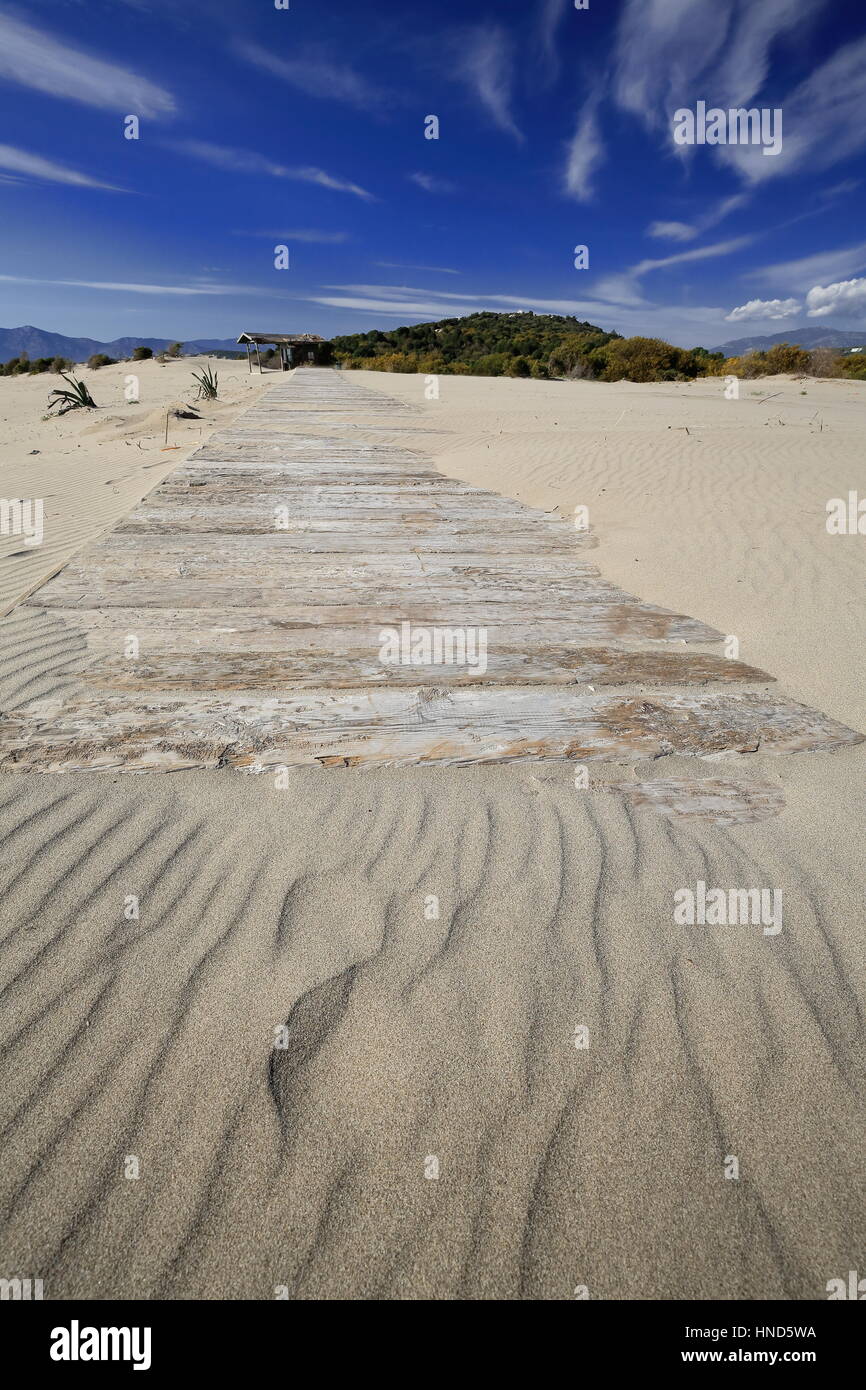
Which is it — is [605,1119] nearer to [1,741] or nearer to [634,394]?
[1,741]

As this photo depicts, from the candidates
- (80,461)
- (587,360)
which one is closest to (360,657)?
(80,461)

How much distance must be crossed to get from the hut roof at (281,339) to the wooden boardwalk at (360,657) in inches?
1376

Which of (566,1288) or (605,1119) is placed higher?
(605,1119)

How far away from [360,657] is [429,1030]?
142cm

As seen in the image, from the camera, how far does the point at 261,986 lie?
4.49ft

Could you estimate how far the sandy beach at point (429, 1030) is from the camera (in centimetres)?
102

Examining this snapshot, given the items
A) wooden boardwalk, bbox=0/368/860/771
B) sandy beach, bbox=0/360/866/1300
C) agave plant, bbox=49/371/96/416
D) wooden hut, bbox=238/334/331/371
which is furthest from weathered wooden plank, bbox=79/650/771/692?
wooden hut, bbox=238/334/331/371

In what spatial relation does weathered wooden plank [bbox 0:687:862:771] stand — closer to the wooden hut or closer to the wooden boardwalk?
the wooden boardwalk

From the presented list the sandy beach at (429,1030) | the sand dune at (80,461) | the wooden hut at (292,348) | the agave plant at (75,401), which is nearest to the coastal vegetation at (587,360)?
the wooden hut at (292,348)

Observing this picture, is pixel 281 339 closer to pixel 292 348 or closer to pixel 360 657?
pixel 292 348

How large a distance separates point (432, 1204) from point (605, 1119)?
36cm

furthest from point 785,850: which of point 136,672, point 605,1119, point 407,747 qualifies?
point 136,672

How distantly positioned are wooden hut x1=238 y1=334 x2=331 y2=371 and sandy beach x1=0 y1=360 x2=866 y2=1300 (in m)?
37.6
